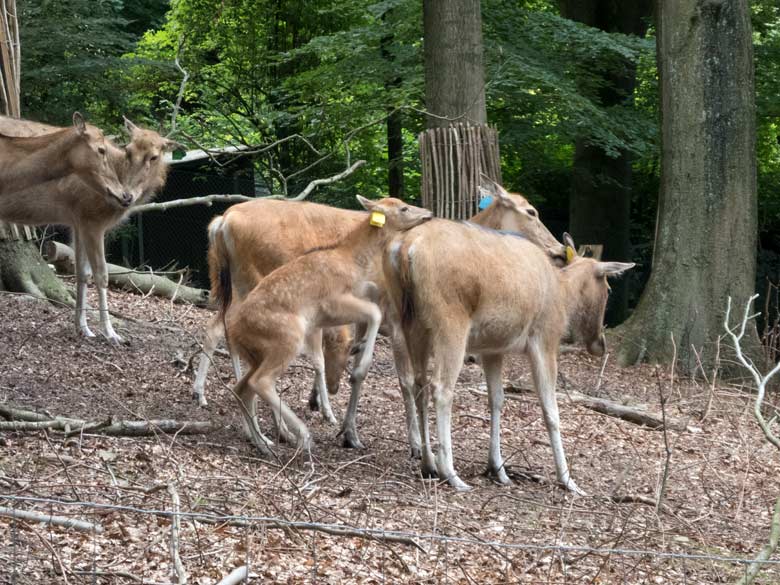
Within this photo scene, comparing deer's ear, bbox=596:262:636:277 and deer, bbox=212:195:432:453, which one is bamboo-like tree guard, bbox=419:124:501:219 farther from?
deer, bbox=212:195:432:453

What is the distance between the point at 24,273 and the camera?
11.5m

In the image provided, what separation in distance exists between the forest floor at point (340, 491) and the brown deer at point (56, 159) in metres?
1.37

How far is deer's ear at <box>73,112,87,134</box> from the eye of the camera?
388 inches

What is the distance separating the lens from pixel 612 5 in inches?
765

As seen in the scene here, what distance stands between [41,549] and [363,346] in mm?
3378

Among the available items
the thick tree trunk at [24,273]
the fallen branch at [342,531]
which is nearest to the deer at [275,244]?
the fallen branch at [342,531]

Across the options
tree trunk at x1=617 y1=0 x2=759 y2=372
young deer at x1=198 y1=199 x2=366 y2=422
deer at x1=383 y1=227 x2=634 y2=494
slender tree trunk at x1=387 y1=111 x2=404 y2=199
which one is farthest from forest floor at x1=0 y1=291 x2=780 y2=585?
slender tree trunk at x1=387 y1=111 x2=404 y2=199

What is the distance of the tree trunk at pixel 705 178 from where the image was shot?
1299 centimetres

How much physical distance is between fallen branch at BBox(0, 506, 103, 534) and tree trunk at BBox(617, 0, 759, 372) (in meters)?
8.89

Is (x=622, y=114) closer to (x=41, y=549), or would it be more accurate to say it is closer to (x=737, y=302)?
(x=737, y=302)

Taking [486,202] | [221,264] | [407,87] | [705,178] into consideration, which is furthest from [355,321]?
[407,87]

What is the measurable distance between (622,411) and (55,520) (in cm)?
636

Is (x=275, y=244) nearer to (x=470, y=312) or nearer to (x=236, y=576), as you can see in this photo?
(x=470, y=312)

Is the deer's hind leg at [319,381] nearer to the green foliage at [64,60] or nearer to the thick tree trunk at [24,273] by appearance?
the thick tree trunk at [24,273]
